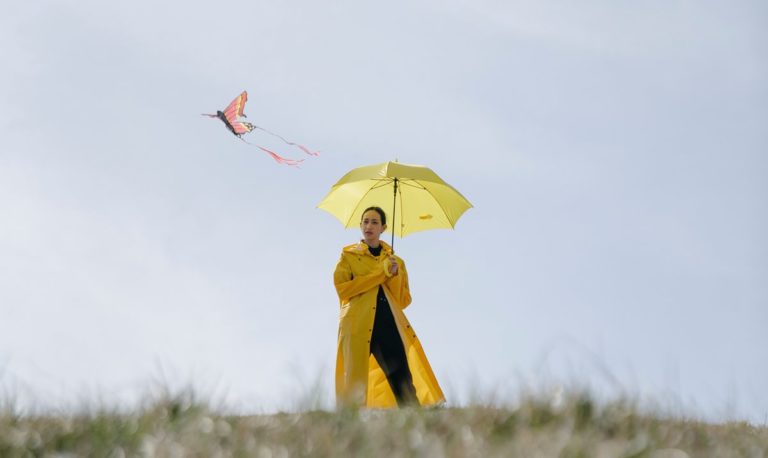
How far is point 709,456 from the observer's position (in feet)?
14.1

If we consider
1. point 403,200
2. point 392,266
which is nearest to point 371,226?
point 392,266

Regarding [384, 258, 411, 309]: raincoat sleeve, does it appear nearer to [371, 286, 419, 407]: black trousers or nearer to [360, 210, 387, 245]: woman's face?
[371, 286, 419, 407]: black trousers

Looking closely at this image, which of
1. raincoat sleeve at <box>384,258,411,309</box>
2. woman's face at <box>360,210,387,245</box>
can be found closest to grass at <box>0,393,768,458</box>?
raincoat sleeve at <box>384,258,411,309</box>

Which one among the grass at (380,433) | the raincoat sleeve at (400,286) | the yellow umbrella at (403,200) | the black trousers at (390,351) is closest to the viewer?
the grass at (380,433)

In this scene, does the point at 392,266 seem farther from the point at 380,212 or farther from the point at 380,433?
the point at 380,433

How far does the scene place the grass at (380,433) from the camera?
3930 millimetres

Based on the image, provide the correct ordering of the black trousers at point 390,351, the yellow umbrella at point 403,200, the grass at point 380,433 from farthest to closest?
the yellow umbrella at point 403,200 → the black trousers at point 390,351 → the grass at point 380,433

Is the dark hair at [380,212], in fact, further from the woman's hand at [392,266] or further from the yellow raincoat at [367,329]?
the woman's hand at [392,266]

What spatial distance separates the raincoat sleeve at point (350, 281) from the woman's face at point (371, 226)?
0.31 metres

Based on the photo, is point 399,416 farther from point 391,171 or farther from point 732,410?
point 391,171


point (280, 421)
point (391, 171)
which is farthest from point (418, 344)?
point (280, 421)

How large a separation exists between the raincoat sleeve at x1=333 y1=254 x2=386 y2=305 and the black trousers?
0.57 ft

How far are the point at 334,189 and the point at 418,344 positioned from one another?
1.77 meters

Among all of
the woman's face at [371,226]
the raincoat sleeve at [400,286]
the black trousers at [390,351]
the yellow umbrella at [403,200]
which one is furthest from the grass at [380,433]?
the yellow umbrella at [403,200]
